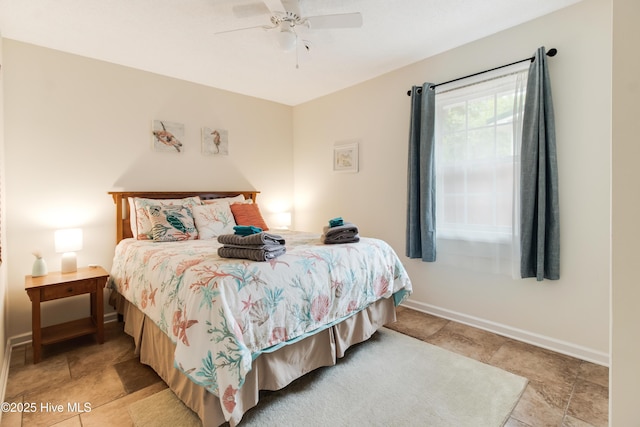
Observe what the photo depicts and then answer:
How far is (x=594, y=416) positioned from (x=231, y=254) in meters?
2.22

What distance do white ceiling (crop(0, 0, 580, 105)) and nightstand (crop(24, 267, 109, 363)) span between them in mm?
1979

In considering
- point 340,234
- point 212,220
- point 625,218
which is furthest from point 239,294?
point 212,220

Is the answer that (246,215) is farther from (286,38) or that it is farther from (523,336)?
(523,336)

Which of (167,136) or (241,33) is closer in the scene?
(241,33)

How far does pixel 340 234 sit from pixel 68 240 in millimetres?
2282

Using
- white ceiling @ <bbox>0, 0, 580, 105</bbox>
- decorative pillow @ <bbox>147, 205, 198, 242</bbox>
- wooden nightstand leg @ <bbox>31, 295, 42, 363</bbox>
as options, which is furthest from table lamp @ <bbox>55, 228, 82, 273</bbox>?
white ceiling @ <bbox>0, 0, 580, 105</bbox>

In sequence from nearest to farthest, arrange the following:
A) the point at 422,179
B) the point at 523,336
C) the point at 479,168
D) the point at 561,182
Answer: the point at 561,182
the point at 523,336
the point at 479,168
the point at 422,179

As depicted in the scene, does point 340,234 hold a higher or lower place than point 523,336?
higher

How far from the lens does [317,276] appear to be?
1975 mm

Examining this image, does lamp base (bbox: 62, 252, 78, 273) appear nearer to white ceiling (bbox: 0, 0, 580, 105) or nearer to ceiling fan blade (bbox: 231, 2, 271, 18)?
white ceiling (bbox: 0, 0, 580, 105)

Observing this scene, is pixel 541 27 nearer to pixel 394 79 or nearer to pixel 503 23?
pixel 503 23

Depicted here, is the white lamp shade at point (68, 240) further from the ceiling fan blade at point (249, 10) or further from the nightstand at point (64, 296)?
the ceiling fan blade at point (249, 10)

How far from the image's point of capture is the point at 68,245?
8.53 ft

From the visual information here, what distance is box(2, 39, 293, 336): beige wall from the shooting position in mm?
2605
